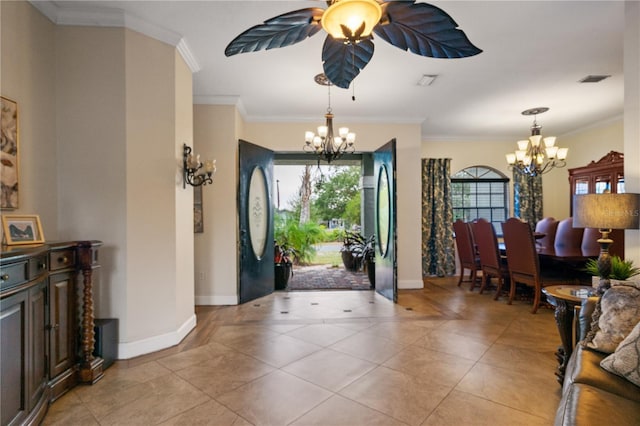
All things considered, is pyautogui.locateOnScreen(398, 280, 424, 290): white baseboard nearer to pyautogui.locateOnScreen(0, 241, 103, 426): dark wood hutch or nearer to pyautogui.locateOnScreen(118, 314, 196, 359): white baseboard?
pyautogui.locateOnScreen(118, 314, 196, 359): white baseboard

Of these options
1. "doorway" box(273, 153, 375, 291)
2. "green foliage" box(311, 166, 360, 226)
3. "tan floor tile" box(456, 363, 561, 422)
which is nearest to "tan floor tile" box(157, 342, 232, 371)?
"tan floor tile" box(456, 363, 561, 422)

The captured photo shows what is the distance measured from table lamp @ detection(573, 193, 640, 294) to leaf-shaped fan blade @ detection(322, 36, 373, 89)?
177cm

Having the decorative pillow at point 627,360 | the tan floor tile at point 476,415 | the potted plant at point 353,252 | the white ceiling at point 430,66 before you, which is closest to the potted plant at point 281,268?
the potted plant at point 353,252

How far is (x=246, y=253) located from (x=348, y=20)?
361 centimetres

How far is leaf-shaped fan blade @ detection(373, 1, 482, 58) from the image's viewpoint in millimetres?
1440

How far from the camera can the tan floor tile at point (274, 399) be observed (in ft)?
6.37

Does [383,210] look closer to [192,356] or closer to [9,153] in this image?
[192,356]

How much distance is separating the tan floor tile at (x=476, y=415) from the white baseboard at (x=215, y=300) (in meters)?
3.05

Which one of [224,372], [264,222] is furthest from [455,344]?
[264,222]

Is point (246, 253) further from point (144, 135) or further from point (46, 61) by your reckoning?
point (46, 61)

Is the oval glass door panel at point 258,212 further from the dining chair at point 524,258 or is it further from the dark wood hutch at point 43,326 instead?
the dining chair at point 524,258

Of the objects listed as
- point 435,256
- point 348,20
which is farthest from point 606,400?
point 435,256

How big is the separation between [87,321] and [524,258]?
461cm

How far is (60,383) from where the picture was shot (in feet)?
7.00
